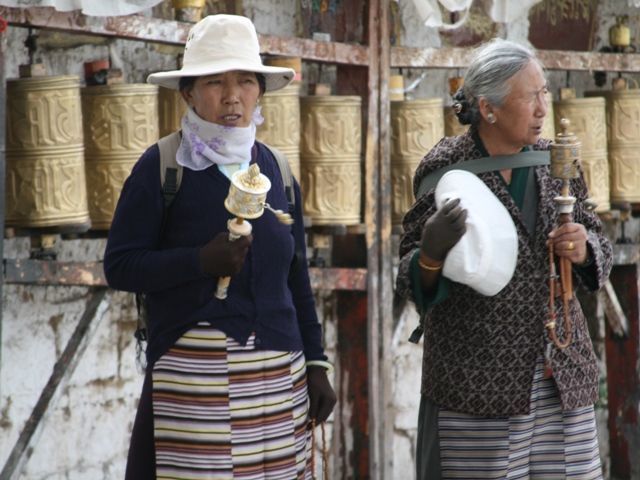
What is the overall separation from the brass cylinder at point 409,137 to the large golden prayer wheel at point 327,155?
34 cm

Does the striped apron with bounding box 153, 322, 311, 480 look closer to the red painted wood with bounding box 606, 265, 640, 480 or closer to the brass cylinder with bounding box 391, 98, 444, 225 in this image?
the brass cylinder with bounding box 391, 98, 444, 225

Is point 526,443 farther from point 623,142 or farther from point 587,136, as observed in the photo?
point 623,142

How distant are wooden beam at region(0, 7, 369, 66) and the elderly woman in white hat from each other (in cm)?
97

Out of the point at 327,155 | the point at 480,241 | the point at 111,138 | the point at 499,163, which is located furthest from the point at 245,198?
the point at 327,155

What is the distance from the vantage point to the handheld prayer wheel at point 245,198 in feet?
8.25

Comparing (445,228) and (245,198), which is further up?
(245,198)

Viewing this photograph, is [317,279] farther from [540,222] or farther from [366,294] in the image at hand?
[540,222]

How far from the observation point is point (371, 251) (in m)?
4.92

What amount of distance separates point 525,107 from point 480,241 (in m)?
0.38

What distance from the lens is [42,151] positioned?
373 cm

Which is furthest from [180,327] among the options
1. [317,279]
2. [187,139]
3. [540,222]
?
[317,279]

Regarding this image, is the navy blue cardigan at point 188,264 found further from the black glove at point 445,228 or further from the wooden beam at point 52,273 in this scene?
the wooden beam at point 52,273

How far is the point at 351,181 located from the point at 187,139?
81.7 inches

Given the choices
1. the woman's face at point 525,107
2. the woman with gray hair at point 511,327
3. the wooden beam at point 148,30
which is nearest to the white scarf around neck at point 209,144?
the woman with gray hair at point 511,327
